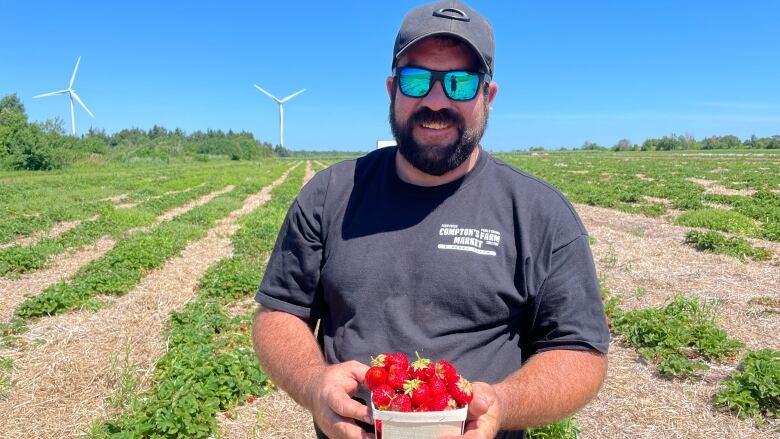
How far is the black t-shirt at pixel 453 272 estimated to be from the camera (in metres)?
2.27

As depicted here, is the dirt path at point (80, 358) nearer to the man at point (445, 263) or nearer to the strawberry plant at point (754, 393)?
the man at point (445, 263)

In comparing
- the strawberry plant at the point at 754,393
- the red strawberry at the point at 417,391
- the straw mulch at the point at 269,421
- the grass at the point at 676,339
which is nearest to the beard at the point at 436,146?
the red strawberry at the point at 417,391

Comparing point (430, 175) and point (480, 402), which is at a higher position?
point (430, 175)

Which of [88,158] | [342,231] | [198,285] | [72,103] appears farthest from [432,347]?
[72,103]

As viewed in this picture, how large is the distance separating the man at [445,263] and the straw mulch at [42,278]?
746 centimetres

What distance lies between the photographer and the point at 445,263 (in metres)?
2.29

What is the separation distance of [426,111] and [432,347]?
103 centimetres

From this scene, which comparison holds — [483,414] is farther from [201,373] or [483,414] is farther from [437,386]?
[201,373]

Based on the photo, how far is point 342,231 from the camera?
2463mm

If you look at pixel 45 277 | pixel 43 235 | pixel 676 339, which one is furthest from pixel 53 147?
pixel 676 339

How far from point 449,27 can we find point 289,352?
5.09ft

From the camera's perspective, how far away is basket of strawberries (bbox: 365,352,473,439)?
68.6 inches

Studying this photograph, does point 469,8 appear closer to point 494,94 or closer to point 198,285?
point 494,94

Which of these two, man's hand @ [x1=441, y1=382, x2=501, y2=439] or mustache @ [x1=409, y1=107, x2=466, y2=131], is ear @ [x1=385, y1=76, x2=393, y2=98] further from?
man's hand @ [x1=441, y1=382, x2=501, y2=439]
